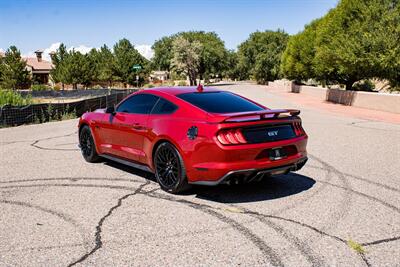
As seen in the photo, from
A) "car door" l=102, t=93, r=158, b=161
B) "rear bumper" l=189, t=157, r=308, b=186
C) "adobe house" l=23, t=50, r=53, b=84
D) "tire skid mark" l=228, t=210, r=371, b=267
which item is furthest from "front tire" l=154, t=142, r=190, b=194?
"adobe house" l=23, t=50, r=53, b=84

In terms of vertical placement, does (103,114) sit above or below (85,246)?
above

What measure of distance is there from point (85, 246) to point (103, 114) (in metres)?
3.72

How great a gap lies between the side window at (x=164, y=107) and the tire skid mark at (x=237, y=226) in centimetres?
119

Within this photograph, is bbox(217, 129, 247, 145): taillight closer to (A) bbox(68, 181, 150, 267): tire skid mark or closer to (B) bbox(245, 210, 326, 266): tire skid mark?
(B) bbox(245, 210, 326, 266): tire skid mark

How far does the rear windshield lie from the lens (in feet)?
19.0

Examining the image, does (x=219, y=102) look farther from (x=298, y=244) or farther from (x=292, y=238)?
(x=298, y=244)

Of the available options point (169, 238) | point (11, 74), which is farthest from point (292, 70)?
point (169, 238)

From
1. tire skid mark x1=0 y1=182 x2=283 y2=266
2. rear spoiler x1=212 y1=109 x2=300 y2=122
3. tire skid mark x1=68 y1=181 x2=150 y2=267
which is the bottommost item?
tire skid mark x1=68 y1=181 x2=150 y2=267

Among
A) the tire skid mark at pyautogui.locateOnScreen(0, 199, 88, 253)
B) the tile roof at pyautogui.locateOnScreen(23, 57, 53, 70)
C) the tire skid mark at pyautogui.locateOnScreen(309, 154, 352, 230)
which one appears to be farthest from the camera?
the tile roof at pyautogui.locateOnScreen(23, 57, 53, 70)

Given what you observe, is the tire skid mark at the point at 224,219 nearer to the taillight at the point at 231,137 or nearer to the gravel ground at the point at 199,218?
the gravel ground at the point at 199,218

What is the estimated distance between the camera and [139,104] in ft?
Answer: 21.9

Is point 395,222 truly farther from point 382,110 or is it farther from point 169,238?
point 382,110

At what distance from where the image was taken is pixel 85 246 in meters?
4.11

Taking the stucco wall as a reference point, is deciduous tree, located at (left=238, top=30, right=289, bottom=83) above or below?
above
